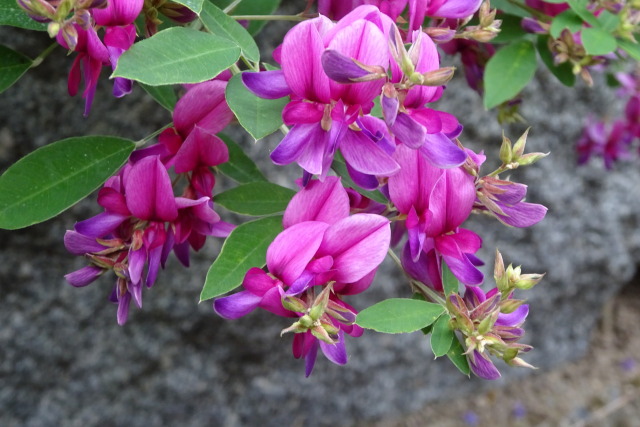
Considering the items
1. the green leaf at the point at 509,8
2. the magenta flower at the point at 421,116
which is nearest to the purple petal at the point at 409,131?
the magenta flower at the point at 421,116

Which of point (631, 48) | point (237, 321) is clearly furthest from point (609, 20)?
point (237, 321)

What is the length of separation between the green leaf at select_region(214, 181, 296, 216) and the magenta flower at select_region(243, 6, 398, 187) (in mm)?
→ 130

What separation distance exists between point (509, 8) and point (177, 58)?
0.43 m

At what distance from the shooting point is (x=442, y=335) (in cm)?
50

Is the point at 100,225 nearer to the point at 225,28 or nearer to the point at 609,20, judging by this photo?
the point at 225,28

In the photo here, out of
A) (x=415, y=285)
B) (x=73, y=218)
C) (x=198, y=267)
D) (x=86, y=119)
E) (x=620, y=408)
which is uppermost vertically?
(x=415, y=285)

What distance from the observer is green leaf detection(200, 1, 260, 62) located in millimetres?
506

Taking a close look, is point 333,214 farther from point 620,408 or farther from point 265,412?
point 620,408

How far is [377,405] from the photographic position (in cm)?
167

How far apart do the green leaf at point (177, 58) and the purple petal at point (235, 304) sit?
0.15 m

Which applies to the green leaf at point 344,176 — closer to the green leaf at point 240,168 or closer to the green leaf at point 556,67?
the green leaf at point 240,168

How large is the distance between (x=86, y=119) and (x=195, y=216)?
56 cm

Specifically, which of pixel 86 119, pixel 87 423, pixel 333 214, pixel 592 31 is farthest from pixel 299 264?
pixel 87 423

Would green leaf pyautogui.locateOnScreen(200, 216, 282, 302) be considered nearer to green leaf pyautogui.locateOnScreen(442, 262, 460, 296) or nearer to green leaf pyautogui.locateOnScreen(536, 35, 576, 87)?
green leaf pyautogui.locateOnScreen(442, 262, 460, 296)
